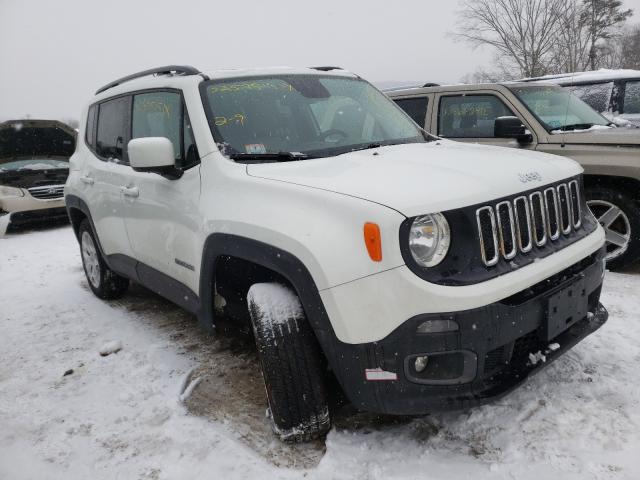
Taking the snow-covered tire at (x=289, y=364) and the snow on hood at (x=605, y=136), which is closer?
the snow-covered tire at (x=289, y=364)

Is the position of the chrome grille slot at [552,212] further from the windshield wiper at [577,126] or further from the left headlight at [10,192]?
the left headlight at [10,192]

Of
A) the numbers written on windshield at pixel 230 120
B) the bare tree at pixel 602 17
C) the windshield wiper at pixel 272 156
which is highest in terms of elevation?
the bare tree at pixel 602 17

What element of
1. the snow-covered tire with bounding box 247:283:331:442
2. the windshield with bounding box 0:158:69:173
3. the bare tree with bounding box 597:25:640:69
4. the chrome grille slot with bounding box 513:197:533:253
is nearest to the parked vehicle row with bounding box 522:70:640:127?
the chrome grille slot with bounding box 513:197:533:253

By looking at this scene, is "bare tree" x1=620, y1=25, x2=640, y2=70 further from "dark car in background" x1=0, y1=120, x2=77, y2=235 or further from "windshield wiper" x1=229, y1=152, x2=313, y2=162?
"windshield wiper" x1=229, y1=152, x2=313, y2=162

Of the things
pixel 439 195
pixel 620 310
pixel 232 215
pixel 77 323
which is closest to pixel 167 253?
pixel 232 215

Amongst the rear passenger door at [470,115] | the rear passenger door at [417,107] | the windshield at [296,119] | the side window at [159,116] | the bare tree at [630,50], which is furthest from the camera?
the bare tree at [630,50]

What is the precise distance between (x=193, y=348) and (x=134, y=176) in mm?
1282

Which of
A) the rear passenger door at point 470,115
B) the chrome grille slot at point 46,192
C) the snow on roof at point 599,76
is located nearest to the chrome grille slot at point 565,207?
the rear passenger door at point 470,115

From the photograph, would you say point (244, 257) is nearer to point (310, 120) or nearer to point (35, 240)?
point (310, 120)

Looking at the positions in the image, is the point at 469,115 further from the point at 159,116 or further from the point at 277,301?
the point at 277,301

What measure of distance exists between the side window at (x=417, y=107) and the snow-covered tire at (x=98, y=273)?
3475 mm

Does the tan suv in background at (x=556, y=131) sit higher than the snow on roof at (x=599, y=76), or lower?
lower

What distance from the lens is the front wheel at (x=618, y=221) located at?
4.40 m

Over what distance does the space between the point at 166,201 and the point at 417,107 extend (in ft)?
11.5
